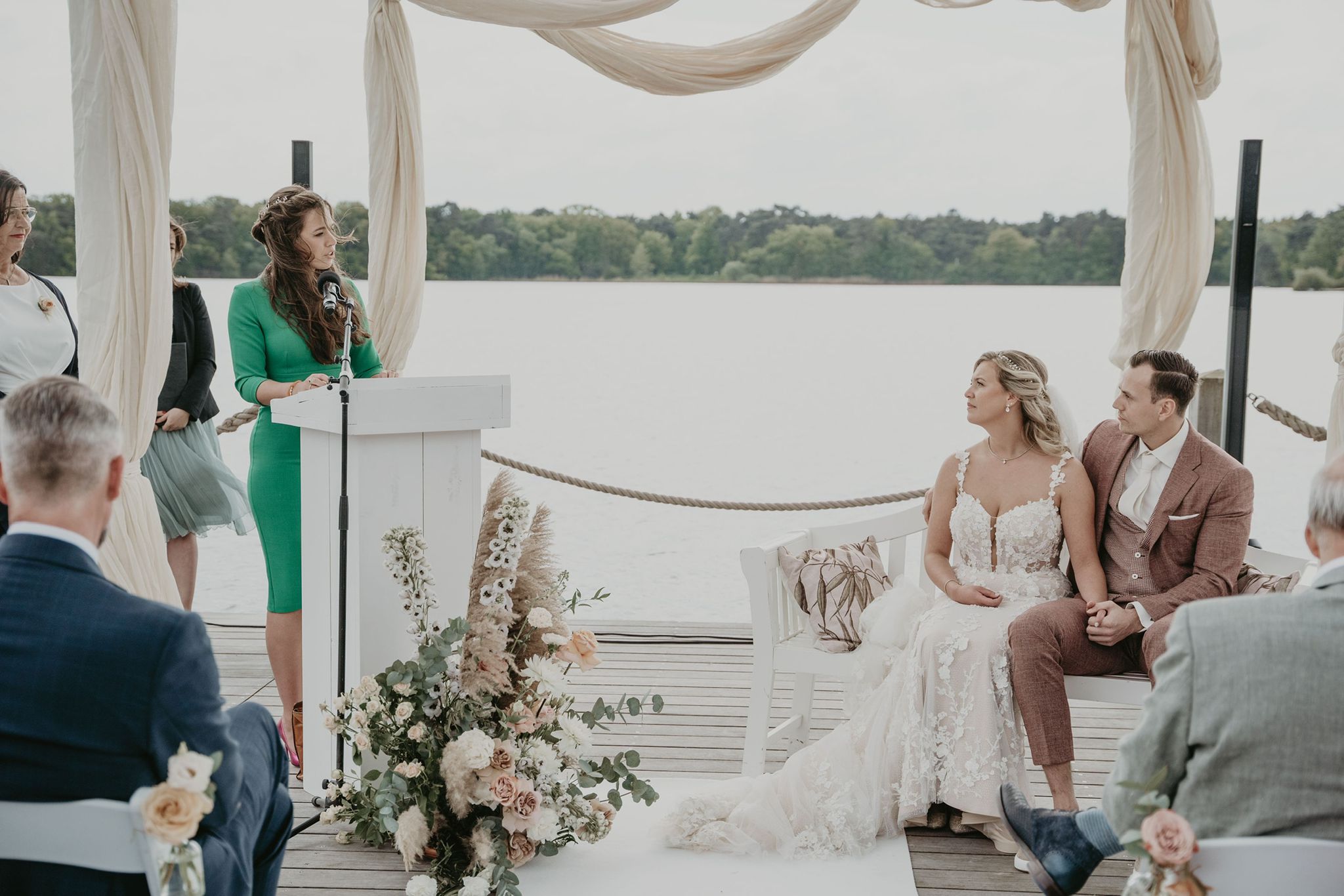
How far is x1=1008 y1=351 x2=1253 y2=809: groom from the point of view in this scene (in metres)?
2.86

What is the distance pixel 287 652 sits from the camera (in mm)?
3105

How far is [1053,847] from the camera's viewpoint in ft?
7.14

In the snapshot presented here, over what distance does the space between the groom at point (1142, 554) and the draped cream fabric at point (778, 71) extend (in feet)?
3.07

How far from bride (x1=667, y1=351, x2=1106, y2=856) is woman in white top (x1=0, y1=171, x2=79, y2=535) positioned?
6.63 ft

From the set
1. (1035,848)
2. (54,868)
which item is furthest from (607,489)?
(54,868)

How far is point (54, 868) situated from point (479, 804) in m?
1.18

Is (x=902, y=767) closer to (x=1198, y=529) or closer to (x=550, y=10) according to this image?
(x=1198, y=529)

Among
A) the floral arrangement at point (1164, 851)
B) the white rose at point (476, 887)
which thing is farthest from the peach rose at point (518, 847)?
the floral arrangement at point (1164, 851)

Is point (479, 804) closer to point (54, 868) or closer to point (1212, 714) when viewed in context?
point (54, 868)

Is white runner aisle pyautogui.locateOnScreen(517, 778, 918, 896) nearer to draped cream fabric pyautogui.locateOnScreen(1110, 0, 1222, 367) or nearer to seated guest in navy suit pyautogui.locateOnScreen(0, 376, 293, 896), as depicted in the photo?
seated guest in navy suit pyautogui.locateOnScreen(0, 376, 293, 896)

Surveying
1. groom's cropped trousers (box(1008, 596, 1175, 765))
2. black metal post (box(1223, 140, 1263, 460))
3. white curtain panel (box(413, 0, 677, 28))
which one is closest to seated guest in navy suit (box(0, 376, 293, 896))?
groom's cropped trousers (box(1008, 596, 1175, 765))

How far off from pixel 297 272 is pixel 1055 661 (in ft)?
7.05

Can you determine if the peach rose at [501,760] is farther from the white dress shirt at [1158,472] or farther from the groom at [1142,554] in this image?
the white dress shirt at [1158,472]

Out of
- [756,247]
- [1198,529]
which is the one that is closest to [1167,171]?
[1198,529]
